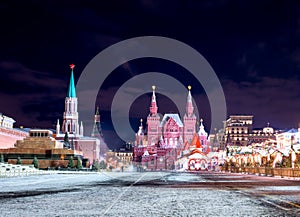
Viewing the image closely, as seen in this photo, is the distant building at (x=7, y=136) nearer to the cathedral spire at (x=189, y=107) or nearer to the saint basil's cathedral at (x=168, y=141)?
the saint basil's cathedral at (x=168, y=141)

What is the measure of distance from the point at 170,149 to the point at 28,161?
6342 centimetres

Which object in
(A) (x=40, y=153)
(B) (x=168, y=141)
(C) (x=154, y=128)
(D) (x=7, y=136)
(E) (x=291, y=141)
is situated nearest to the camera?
(E) (x=291, y=141)

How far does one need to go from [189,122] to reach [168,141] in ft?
37.3

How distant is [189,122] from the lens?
15288cm

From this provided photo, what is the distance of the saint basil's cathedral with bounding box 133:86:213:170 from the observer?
133500 millimetres

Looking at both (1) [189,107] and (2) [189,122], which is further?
(1) [189,107]

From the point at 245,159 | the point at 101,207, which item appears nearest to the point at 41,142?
the point at 245,159

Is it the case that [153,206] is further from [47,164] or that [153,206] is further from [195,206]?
[47,164]

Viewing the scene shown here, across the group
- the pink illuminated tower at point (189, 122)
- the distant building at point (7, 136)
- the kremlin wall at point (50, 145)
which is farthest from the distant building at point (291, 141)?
the distant building at point (7, 136)

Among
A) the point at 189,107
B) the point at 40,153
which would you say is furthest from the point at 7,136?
the point at 189,107

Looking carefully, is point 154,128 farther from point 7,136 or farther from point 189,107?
point 7,136

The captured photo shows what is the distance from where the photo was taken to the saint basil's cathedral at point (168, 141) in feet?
438

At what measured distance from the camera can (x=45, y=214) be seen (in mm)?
9648

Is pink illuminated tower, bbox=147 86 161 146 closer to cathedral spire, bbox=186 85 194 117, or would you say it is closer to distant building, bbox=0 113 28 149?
cathedral spire, bbox=186 85 194 117
